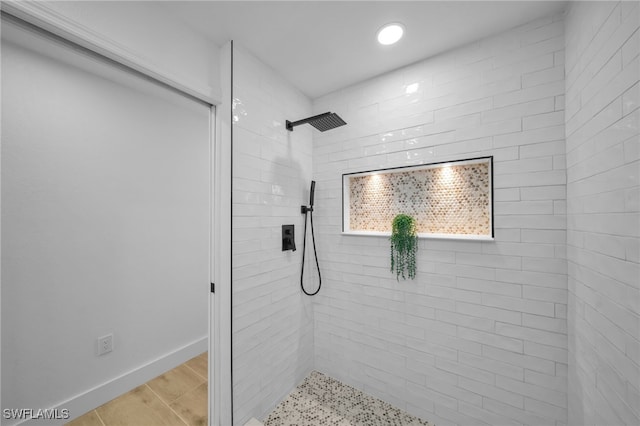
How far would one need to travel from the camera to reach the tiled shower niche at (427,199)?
1.47 meters

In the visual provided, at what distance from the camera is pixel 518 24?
1316 millimetres

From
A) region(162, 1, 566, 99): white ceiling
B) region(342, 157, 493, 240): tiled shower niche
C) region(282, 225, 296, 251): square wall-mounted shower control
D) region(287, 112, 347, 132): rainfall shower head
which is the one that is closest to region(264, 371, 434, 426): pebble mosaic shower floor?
region(282, 225, 296, 251): square wall-mounted shower control

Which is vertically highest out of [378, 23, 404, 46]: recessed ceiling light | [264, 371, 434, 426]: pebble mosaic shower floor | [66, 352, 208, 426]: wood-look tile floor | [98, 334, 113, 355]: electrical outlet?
[378, 23, 404, 46]: recessed ceiling light

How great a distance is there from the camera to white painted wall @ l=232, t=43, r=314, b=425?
4.82ft

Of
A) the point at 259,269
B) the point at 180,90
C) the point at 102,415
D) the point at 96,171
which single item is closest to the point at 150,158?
the point at 96,171

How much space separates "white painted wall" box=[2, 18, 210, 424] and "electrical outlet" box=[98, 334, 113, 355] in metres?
0.04

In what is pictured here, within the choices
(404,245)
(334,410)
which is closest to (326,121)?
(404,245)

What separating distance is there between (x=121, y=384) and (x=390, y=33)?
304cm

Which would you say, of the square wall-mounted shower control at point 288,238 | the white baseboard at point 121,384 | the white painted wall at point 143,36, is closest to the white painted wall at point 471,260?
the square wall-mounted shower control at point 288,238

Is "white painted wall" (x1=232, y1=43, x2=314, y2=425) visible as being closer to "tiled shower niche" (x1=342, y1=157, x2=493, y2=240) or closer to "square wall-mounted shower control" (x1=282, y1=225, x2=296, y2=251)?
"square wall-mounted shower control" (x1=282, y1=225, x2=296, y2=251)

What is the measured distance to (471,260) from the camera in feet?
4.69

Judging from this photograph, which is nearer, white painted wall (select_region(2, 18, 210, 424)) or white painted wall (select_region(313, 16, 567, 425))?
white painted wall (select_region(313, 16, 567, 425))

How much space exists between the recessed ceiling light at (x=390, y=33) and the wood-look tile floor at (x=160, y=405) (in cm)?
270

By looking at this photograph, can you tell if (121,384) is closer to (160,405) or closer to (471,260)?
(160,405)
